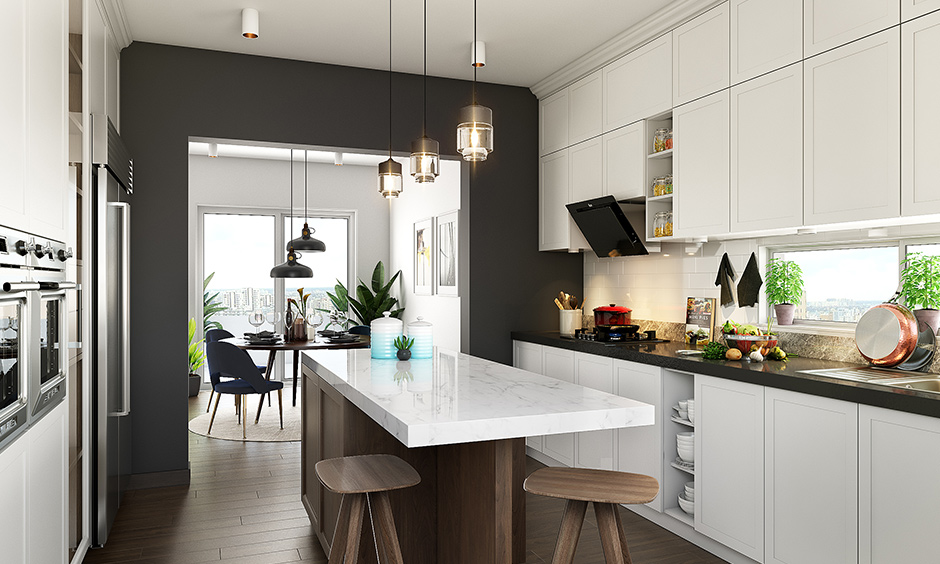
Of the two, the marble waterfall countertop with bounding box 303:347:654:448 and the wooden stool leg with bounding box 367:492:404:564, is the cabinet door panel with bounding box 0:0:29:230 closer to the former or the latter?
the marble waterfall countertop with bounding box 303:347:654:448

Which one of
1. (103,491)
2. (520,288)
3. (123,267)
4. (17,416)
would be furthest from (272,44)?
(17,416)

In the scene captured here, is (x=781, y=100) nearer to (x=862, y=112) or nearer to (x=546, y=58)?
(x=862, y=112)

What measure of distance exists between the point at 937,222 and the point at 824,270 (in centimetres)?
73

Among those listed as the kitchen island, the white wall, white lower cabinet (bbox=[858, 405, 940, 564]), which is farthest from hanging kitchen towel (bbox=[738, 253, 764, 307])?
the white wall

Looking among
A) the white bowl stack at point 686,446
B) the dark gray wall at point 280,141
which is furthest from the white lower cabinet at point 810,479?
the dark gray wall at point 280,141

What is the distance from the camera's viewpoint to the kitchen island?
1960 millimetres

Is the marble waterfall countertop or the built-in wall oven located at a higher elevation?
the built-in wall oven

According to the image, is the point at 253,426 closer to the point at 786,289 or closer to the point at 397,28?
the point at 397,28

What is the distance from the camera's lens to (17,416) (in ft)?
→ 6.28

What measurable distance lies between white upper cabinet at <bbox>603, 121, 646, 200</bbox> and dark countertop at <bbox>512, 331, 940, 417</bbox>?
0.99 meters

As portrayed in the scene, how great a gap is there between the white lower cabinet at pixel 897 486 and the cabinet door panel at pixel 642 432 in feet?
3.87

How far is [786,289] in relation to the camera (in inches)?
143

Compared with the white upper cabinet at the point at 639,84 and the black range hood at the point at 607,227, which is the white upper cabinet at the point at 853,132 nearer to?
the white upper cabinet at the point at 639,84

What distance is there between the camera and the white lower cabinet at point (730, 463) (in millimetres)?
2967
